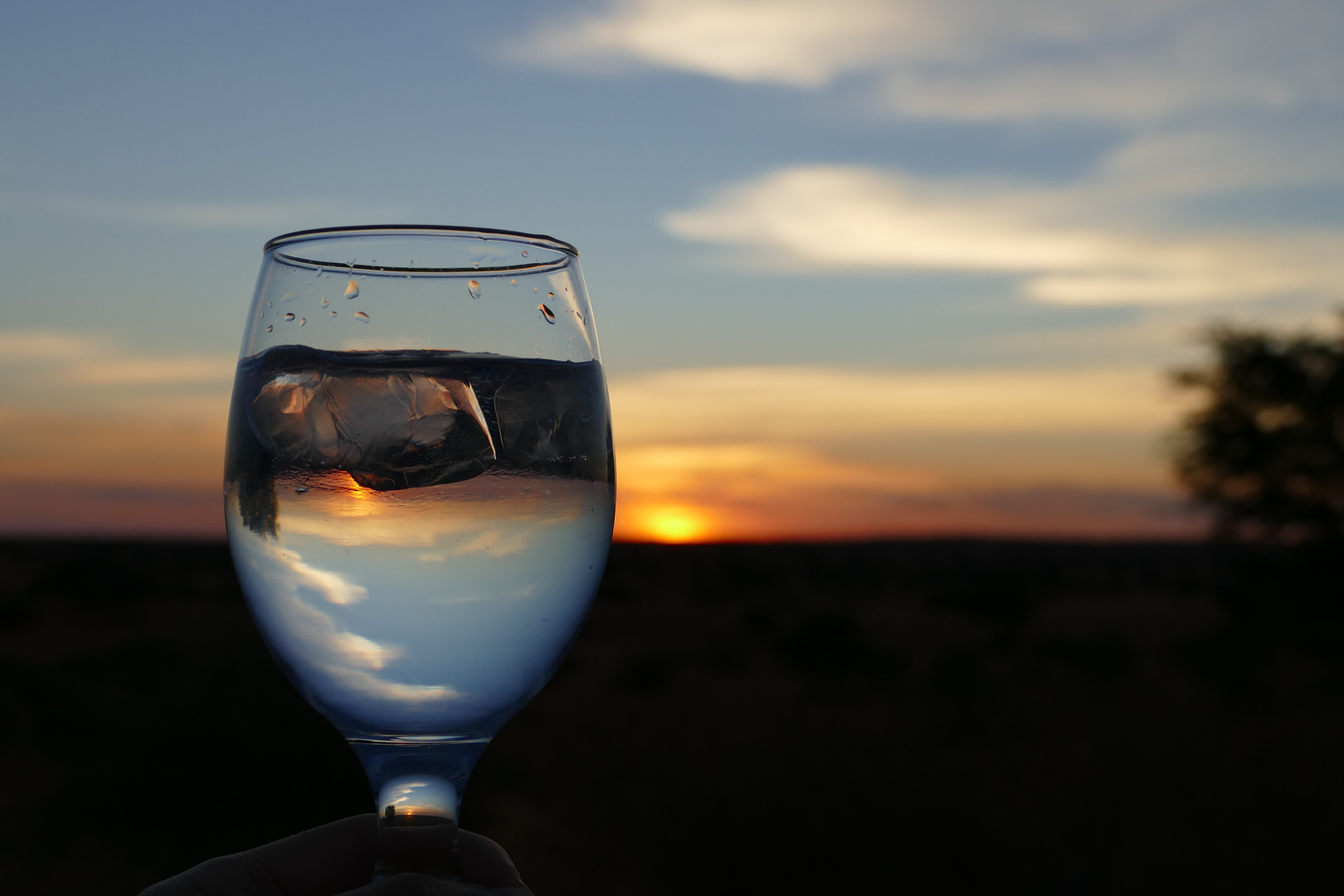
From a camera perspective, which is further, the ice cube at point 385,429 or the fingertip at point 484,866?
the fingertip at point 484,866

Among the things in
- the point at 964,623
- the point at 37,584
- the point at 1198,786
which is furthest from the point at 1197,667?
the point at 37,584

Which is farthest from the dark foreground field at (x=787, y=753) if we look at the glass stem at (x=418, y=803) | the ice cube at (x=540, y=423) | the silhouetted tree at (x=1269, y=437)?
the ice cube at (x=540, y=423)

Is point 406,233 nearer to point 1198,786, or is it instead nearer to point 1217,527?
point 1198,786

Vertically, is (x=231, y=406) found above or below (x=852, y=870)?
above

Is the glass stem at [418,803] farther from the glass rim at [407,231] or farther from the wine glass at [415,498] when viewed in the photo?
the glass rim at [407,231]

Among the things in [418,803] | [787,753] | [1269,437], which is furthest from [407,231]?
[1269,437]

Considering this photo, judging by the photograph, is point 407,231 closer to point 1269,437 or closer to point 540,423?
point 540,423

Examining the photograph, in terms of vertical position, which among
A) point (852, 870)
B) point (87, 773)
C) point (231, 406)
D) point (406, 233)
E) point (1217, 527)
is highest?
point (406, 233)
